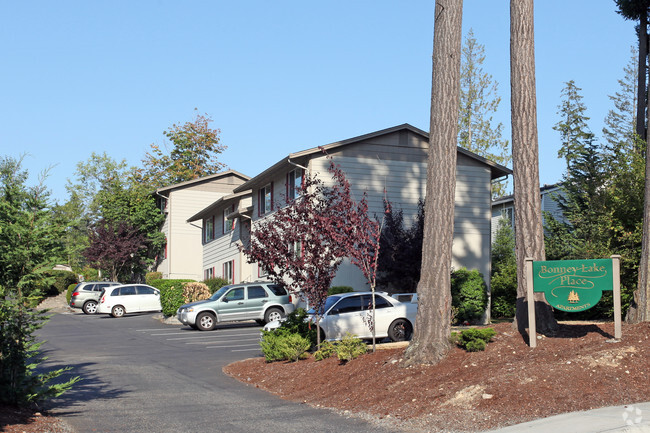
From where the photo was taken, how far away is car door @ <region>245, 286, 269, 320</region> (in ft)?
85.5

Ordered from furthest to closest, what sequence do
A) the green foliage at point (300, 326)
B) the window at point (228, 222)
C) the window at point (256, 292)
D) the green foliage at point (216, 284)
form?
the window at point (228, 222) < the green foliage at point (216, 284) < the window at point (256, 292) < the green foliage at point (300, 326)

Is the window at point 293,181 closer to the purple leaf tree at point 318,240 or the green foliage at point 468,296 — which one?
the green foliage at point 468,296

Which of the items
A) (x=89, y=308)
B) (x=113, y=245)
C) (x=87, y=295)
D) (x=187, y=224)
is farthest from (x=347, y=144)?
(x=113, y=245)

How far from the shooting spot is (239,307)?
2598 cm

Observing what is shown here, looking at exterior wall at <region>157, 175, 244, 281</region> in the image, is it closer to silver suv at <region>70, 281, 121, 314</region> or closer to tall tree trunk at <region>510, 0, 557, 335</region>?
silver suv at <region>70, 281, 121, 314</region>

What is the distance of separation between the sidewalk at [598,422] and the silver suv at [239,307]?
59.4ft

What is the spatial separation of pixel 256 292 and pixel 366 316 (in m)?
8.73

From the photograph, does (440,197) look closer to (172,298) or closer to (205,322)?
(205,322)

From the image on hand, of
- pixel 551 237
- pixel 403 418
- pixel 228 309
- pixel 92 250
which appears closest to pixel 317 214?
pixel 403 418

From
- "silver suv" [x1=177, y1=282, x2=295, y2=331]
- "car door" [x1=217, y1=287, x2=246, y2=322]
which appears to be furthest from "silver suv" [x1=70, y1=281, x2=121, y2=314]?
"car door" [x1=217, y1=287, x2=246, y2=322]

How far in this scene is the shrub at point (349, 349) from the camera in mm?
13828

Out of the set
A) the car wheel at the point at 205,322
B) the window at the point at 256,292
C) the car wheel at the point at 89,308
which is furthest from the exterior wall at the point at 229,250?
the car wheel at the point at 205,322

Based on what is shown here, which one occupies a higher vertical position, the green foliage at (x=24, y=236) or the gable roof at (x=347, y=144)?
the gable roof at (x=347, y=144)

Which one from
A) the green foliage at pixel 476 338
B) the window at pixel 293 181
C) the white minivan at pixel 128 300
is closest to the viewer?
the green foliage at pixel 476 338
